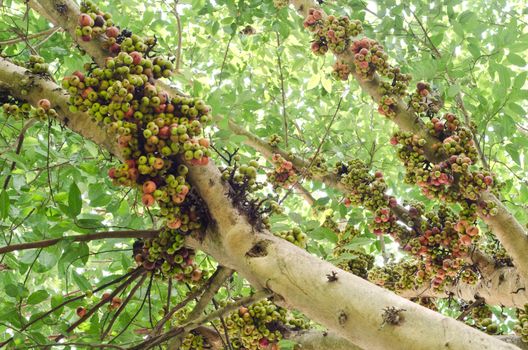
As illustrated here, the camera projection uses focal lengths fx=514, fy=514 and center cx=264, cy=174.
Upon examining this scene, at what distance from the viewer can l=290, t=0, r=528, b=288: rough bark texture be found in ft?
9.86

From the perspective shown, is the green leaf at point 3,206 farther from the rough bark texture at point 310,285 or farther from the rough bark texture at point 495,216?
the rough bark texture at point 495,216

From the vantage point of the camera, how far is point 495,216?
3.06 metres

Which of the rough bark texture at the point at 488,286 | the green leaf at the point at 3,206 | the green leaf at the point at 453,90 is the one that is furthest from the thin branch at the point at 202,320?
the green leaf at the point at 453,90

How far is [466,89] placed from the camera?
4.90 m

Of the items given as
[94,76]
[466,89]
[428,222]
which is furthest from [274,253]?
[466,89]

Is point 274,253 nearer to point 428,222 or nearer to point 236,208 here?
point 236,208

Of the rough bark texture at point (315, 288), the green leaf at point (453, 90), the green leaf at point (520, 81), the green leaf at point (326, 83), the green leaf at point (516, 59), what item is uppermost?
the green leaf at point (326, 83)

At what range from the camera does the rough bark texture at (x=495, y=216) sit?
9.86 feet

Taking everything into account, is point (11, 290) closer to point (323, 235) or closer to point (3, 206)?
point (3, 206)

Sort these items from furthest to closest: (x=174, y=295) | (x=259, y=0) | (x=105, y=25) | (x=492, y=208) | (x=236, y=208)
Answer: (x=259, y=0), (x=174, y=295), (x=492, y=208), (x=105, y=25), (x=236, y=208)

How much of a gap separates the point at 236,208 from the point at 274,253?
1.03ft

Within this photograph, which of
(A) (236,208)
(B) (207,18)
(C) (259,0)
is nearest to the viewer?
(A) (236,208)

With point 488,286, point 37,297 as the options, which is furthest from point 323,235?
point 37,297

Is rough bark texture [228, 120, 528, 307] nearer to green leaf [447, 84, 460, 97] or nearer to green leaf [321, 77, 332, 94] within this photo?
green leaf [447, 84, 460, 97]
